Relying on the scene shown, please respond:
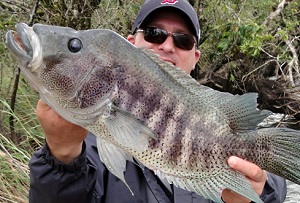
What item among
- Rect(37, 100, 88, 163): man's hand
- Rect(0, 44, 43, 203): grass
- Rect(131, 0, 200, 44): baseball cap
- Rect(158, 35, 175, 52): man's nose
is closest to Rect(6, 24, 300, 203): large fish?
Rect(37, 100, 88, 163): man's hand

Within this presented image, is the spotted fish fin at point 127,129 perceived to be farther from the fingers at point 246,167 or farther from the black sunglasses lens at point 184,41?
the black sunglasses lens at point 184,41

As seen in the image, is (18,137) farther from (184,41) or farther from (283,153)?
(283,153)

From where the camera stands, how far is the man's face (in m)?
3.26

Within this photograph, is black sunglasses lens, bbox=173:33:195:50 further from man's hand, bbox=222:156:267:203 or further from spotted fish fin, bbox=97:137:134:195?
spotted fish fin, bbox=97:137:134:195

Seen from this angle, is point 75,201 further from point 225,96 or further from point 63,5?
point 63,5

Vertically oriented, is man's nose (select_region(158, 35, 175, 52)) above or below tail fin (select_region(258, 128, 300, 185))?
above

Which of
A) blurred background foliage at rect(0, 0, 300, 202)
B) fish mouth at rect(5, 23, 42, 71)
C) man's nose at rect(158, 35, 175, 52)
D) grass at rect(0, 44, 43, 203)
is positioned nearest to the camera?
fish mouth at rect(5, 23, 42, 71)

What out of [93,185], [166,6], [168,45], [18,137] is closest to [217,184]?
[93,185]

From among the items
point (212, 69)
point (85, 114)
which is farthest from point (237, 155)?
point (212, 69)

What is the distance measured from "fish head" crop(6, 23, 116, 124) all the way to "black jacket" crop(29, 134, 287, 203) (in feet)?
1.35

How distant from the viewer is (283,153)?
2.00 meters

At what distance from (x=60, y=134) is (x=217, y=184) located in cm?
80

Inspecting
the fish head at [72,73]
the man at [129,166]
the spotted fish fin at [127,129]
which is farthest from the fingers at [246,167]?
the fish head at [72,73]

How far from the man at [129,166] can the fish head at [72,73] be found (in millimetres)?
178
